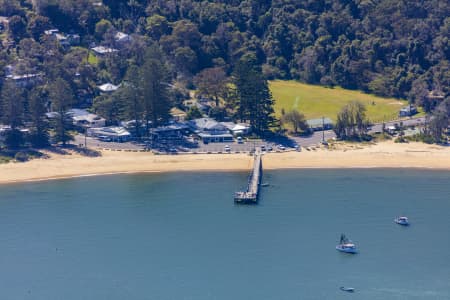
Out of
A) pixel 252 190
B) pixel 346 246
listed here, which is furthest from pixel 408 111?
pixel 346 246

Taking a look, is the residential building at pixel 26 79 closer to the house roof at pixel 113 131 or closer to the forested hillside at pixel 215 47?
the forested hillside at pixel 215 47

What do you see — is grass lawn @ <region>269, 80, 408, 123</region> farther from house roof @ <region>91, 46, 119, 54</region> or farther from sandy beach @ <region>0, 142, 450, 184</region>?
house roof @ <region>91, 46, 119, 54</region>

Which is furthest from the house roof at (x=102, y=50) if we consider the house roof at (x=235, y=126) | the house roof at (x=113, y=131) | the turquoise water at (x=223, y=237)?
the turquoise water at (x=223, y=237)

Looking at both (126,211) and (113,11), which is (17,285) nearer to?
(126,211)

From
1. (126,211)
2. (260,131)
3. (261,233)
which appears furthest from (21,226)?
(260,131)

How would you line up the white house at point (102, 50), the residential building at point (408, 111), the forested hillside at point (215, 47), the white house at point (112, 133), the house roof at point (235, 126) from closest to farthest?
the white house at point (112, 133), the house roof at point (235, 126), the residential building at point (408, 111), the forested hillside at point (215, 47), the white house at point (102, 50)

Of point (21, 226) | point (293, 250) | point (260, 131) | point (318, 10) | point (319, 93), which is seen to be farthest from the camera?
point (318, 10)

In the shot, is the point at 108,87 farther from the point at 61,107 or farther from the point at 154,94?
the point at 61,107
